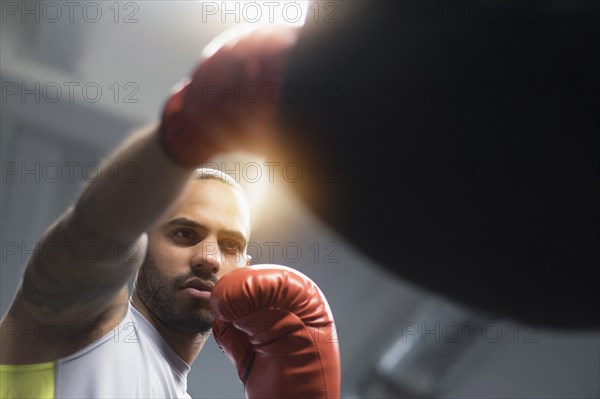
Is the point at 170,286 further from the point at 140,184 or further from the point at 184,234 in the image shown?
the point at 140,184

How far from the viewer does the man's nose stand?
5.05 ft

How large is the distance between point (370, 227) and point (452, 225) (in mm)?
88

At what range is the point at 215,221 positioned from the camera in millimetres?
1644

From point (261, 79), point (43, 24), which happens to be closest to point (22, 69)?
point (43, 24)

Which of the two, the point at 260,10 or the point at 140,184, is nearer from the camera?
the point at 140,184

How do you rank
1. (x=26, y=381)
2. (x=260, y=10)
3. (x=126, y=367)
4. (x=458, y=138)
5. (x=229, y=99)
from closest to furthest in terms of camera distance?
(x=458, y=138) < (x=229, y=99) < (x=26, y=381) < (x=126, y=367) < (x=260, y=10)

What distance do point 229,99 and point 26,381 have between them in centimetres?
70

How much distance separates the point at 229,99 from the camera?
0.80 m

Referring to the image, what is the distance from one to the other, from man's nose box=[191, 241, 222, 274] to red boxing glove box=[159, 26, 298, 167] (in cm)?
69

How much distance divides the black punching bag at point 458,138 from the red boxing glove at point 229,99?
0.06 m

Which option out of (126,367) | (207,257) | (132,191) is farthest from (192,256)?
(132,191)

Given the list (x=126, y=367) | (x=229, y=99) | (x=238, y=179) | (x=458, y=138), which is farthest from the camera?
(x=238, y=179)

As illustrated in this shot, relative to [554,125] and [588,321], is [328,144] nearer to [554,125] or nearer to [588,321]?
[554,125]

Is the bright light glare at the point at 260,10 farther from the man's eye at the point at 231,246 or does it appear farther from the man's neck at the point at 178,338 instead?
the man's neck at the point at 178,338
